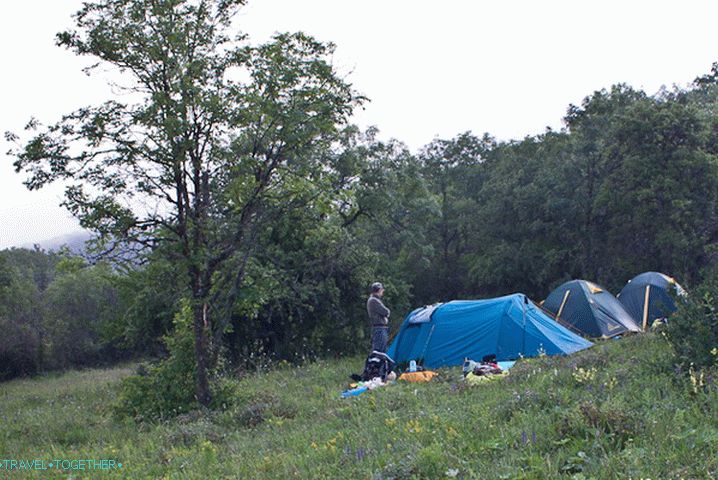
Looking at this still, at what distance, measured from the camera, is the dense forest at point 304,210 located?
29.6ft

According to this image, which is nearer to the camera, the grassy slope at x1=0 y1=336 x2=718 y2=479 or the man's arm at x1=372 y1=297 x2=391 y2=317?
the grassy slope at x1=0 y1=336 x2=718 y2=479

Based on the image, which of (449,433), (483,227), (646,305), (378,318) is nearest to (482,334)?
(378,318)

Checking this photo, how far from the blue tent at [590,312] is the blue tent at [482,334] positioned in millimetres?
2517

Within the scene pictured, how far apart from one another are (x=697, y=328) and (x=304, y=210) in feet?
20.9

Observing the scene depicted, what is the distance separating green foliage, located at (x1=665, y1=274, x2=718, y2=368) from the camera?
6105mm

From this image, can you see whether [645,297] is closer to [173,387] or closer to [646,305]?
[646,305]

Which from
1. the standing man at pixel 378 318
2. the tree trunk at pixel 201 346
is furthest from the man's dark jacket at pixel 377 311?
the tree trunk at pixel 201 346

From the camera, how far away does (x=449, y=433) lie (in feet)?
17.6

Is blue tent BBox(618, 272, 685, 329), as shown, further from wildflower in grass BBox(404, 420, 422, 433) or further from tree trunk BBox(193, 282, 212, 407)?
wildflower in grass BBox(404, 420, 422, 433)

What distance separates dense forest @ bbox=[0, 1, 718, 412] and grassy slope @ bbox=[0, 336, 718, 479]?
1685mm

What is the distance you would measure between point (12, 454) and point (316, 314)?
1031cm

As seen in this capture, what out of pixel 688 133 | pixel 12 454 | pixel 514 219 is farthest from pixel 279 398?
pixel 514 219

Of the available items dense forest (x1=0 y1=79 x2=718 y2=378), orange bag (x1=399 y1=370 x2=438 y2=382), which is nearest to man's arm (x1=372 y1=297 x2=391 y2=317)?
orange bag (x1=399 y1=370 x2=438 y2=382)

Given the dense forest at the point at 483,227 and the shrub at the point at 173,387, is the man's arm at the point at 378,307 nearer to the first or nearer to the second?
the dense forest at the point at 483,227
